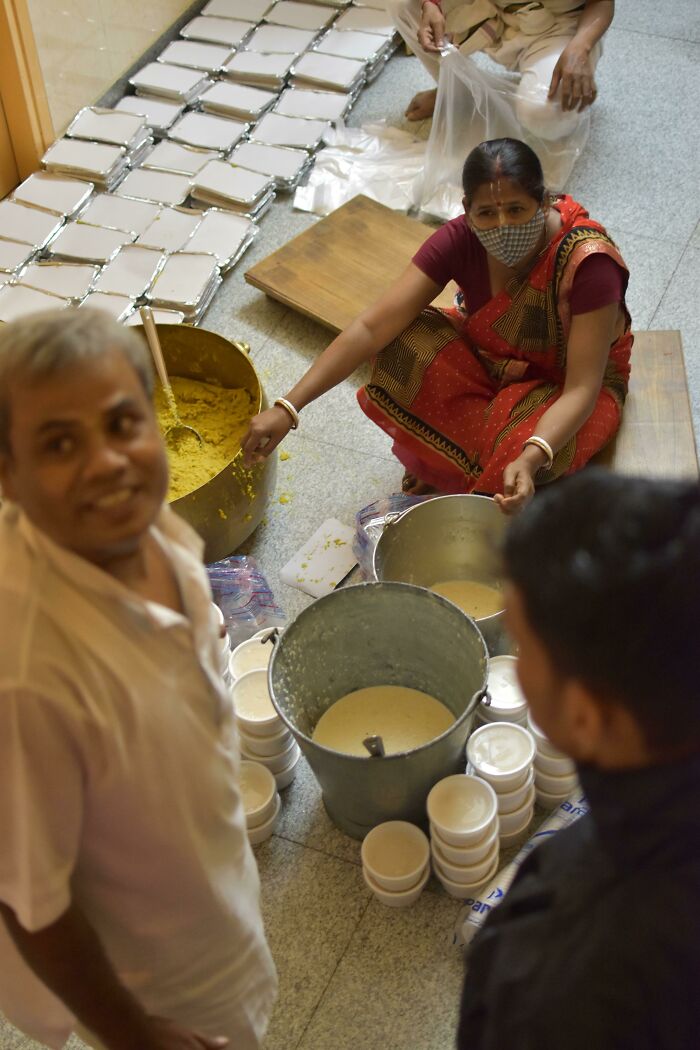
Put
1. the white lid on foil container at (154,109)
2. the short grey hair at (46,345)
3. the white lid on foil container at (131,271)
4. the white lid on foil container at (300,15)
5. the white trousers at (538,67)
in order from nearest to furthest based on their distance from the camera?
the short grey hair at (46,345) → the white lid on foil container at (131,271) → the white trousers at (538,67) → the white lid on foil container at (154,109) → the white lid on foil container at (300,15)

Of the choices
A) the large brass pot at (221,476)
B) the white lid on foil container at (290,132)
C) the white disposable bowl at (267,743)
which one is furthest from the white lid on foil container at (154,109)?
the white disposable bowl at (267,743)

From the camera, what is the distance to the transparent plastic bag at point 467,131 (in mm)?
2797

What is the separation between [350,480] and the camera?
2330mm

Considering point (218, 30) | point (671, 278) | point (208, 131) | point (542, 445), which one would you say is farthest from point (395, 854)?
point (218, 30)

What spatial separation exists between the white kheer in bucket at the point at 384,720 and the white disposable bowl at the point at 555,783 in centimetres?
18

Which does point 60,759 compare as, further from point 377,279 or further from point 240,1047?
point 377,279

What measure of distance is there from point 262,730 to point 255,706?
57 mm

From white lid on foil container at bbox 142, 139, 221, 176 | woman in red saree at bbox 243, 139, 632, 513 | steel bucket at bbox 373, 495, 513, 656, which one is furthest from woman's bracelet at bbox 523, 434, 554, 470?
white lid on foil container at bbox 142, 139, 221, 176

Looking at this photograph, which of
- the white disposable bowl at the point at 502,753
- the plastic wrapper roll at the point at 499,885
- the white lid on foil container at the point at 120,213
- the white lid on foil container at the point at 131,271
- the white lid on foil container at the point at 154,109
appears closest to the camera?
the plastic wrapper roll at the point at 499,885

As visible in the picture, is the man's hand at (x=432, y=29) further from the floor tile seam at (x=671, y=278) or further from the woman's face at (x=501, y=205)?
the woman's face at (x=501, y=205)

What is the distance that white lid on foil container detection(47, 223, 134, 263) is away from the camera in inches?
112

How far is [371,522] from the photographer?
2062 mm

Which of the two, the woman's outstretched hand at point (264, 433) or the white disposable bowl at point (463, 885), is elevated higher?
the woman's outstretched hand at point (264, 433)

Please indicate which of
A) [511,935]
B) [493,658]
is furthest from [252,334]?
[511,935]
